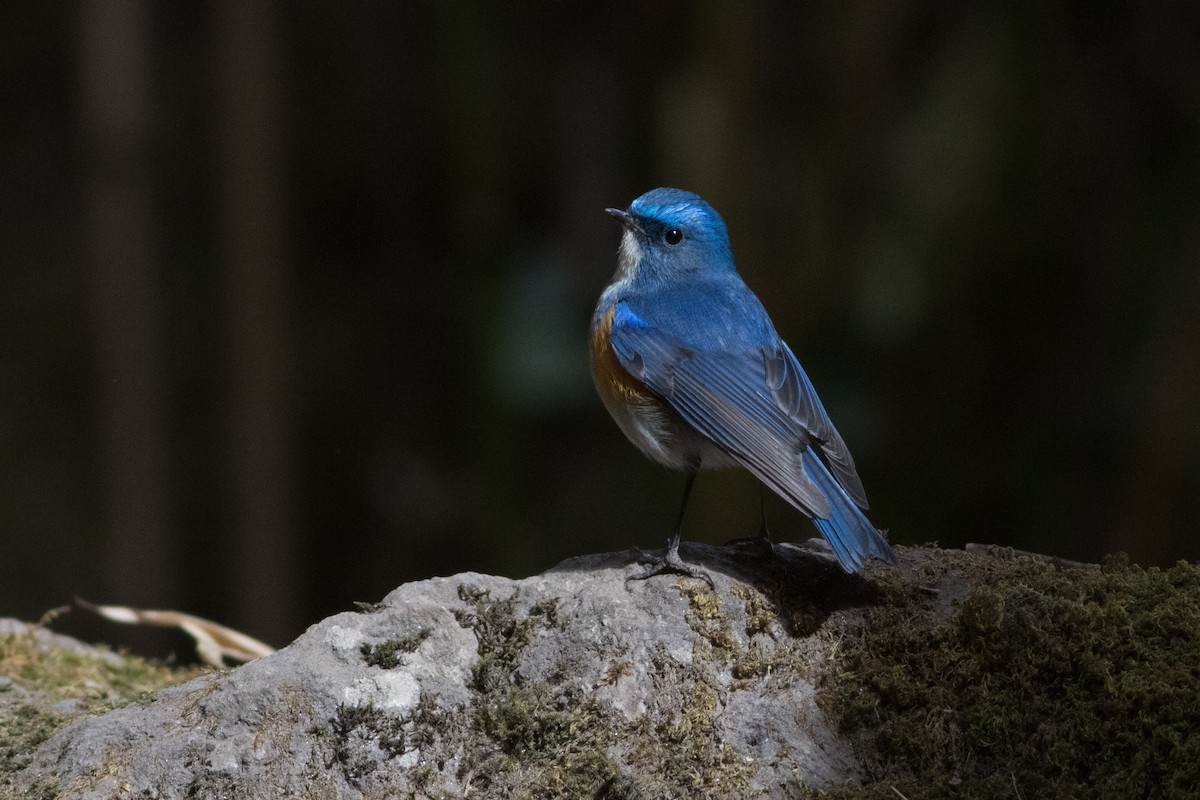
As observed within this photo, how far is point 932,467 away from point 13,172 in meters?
5.02

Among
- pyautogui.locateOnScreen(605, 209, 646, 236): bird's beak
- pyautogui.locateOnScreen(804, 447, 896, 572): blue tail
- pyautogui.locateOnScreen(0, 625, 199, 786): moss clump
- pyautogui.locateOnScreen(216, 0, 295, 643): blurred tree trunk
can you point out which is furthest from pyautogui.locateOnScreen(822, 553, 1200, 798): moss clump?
pyautogui.locateOnScreen(216, 0, 295, 643): blurred tree trunk

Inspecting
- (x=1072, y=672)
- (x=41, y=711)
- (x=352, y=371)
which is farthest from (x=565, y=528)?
(x=1072, y=672)

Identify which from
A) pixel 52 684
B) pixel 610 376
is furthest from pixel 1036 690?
Answer: pixel 52 684

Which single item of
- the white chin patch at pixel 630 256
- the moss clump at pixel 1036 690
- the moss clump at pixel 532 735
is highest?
the white chin patch at pixel 630 256

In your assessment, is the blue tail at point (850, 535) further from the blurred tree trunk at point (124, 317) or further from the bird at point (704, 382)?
the blurred tree trunk at point (124, 317)

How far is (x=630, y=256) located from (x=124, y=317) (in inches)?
110

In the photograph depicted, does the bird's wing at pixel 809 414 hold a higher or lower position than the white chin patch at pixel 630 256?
lower

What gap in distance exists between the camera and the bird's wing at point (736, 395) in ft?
9.28

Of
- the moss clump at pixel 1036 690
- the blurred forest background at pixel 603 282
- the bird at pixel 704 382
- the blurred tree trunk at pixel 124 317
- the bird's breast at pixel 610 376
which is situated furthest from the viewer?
the blurred tree trunk at pixel 124 317

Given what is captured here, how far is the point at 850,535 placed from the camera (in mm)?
2557

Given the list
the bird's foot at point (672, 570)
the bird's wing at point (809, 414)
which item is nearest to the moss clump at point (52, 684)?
the bird's foot at point (672, 570)

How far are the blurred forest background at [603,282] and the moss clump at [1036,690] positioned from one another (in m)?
2.41

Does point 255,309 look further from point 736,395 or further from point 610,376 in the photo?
point 736,395

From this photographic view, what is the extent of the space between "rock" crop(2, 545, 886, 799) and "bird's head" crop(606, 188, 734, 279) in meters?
1.29
